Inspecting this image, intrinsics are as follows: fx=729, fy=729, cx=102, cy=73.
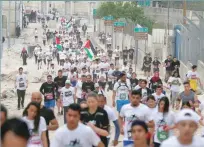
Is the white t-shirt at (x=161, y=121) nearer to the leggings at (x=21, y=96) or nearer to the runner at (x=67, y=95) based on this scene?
the runner at (x=67, y=95)

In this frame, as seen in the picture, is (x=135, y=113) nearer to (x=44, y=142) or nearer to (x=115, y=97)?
(x=44, y=142)

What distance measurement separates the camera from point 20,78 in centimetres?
2152

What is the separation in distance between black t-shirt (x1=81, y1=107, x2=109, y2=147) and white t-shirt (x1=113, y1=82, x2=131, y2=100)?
273 inches

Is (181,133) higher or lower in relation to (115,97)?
higher

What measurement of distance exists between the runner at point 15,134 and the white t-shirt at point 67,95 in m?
13.0

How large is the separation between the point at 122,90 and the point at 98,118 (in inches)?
285

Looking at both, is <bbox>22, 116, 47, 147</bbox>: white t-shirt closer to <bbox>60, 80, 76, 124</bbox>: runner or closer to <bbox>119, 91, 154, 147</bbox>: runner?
<bbox>119, 91, 154, 147</bbox>: runner

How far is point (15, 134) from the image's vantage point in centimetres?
530

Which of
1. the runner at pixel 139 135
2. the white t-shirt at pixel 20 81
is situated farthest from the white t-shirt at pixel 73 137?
the white t-shirt at pixel 20 81

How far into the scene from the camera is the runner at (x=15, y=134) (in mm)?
5240

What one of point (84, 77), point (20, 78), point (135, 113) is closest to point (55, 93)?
point (84, 77)

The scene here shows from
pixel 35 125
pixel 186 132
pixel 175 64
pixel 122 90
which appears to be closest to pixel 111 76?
pixel 175 64

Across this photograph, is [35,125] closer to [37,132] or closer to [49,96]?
[37,132]

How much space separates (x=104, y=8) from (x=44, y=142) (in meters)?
59.5
